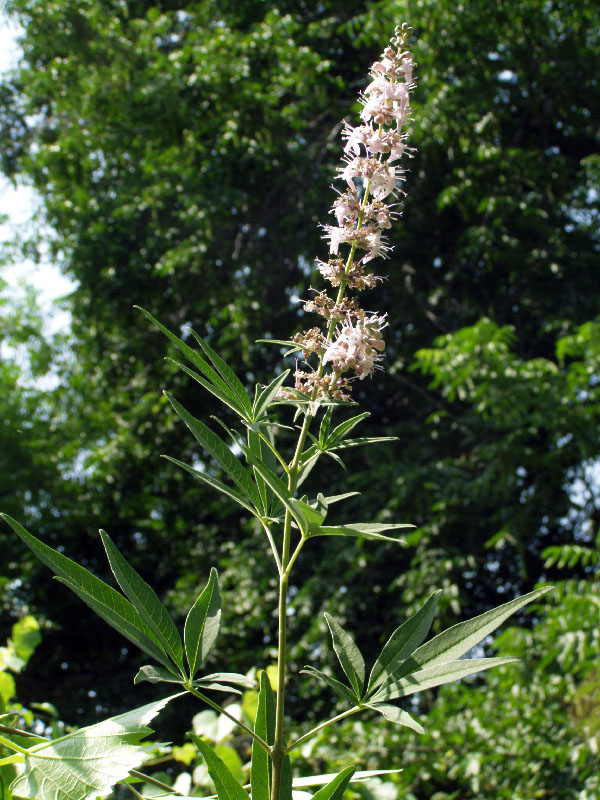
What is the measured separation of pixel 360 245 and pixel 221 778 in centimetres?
44

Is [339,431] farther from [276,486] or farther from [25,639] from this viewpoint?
[25,639]

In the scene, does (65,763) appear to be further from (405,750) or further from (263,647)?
(263,647)

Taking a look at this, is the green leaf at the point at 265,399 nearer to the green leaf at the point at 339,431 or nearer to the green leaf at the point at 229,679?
the green leaf at the point at 339,431

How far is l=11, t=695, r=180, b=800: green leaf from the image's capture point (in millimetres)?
436

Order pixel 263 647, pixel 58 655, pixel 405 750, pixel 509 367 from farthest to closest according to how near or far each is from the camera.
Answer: pixel 58 655
pixel 263 647
pixel 509 367
pixel 405 750

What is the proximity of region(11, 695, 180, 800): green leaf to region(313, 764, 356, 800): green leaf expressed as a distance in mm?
139

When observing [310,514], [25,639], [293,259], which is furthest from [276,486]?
[293,259]

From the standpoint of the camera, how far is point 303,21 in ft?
15.7

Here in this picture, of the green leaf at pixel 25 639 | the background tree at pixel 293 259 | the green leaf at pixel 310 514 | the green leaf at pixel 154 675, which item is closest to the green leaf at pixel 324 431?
the green leaf at pixel 310 514

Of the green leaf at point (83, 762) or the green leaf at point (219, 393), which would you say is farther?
the green leaf at point (219, 393)

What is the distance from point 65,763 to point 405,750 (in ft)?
9.30

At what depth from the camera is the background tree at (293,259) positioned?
367 cm

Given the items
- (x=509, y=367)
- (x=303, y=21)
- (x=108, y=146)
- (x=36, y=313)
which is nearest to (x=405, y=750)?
(x=509, y=367)

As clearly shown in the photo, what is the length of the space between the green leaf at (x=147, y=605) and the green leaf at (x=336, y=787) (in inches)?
5.2
